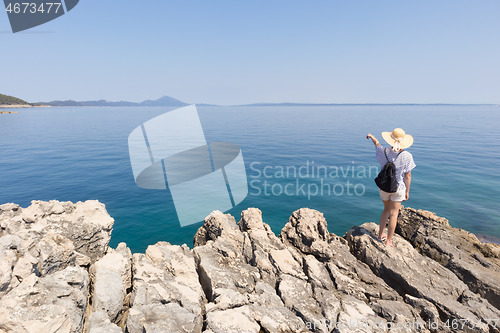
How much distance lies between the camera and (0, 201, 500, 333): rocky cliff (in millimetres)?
4590

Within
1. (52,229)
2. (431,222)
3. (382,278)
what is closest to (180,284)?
(52,229)

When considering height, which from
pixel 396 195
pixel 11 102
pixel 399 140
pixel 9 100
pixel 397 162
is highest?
pixel 9 100

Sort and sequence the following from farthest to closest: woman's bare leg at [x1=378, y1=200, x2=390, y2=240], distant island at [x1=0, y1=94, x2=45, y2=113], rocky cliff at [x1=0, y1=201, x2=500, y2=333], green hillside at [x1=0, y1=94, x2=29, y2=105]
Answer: green hillside at [x1=0, y1=94, x2=29, y2=105], distant island at [x1=0, y1=94, x2=45, y2=113], woman's bare leg at [x1=378, y1=200, x2=390, y2=240], rocky cliff at [x1=0, y1=201, x2=500, y2=333]

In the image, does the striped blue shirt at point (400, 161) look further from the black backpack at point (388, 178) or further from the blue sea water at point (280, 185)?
the blue sea water at point (280, 185)

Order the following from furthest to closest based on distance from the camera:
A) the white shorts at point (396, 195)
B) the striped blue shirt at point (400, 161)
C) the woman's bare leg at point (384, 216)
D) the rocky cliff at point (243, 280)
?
1. the woman's bare leg at point (384, 216)
2. the white shorts at point (396, 195)
3. the striped blue shirt at point (400, 161)
4. the rocky cliff at point (243, 280)

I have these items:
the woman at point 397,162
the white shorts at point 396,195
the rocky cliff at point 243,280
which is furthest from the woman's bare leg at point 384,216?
the rocky cliff at point 243,280

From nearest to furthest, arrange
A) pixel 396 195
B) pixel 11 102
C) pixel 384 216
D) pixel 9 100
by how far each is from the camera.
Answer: pixel 396 195, pixel 384 216, pixel 11 102, pixel 9 100

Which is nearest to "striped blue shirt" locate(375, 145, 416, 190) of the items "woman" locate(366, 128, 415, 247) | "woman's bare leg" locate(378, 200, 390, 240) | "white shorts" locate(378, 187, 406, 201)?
"woman" locate(366, 128, 415, 247)

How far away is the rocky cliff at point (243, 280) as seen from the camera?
4.59m

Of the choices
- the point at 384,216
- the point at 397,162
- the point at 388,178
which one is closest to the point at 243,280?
the point at 384,216

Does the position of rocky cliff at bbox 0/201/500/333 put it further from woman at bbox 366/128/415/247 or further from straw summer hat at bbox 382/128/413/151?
straw summer hat at bbox 382/128/413/151

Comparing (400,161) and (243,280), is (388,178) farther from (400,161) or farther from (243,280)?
(243,280)

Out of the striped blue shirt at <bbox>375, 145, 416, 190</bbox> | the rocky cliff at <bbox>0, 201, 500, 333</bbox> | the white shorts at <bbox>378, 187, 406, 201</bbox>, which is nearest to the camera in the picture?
the rocky cliff at <bbox>0, 201, 500, 333</bbox>

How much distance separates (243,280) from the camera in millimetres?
6109
